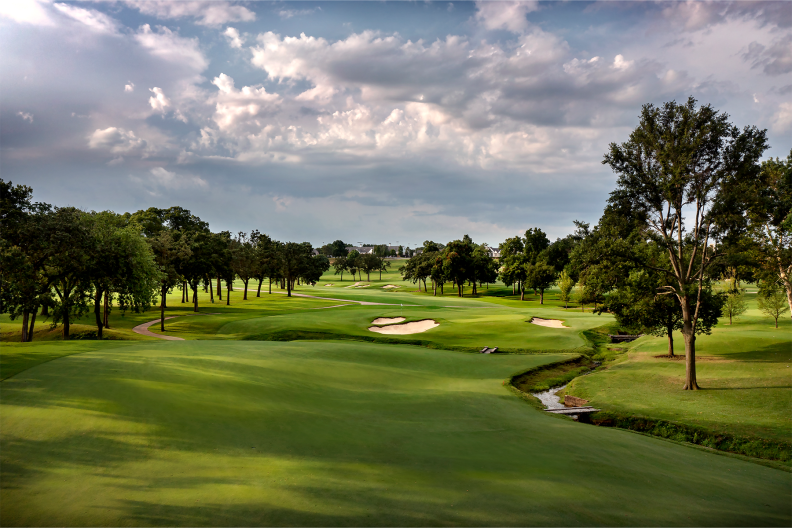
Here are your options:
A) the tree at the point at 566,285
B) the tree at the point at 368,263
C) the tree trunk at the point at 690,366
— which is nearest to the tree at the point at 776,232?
the tree trunk at the point at 690,366

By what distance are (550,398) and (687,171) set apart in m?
14.2

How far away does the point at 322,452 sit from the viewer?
33.1ft

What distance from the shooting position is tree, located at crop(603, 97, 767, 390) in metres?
20.9

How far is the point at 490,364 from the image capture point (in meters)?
28.7

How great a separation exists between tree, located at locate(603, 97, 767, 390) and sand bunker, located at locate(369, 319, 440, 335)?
24524mm

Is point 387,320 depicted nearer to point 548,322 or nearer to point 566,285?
point 548,322

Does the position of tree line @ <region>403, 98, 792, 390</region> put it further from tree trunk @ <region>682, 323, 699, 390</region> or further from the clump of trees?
the clump of trees

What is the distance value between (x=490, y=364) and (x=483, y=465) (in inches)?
751

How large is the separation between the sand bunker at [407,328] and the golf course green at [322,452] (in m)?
20.9

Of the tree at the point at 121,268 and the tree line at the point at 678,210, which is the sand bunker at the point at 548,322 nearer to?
the tree line at the point at 678,210

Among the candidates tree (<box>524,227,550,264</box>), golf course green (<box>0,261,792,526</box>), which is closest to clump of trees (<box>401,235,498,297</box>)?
tree (<box>524,227,550,264</box>)

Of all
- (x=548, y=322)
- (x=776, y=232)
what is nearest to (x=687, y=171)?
(x=776, y=232)

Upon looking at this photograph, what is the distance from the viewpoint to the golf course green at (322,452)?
743 centimetres

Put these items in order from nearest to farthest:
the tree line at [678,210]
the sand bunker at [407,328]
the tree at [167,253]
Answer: the tree line at [678,210], the sand bunker at [407,328], the tree at [167,253]
